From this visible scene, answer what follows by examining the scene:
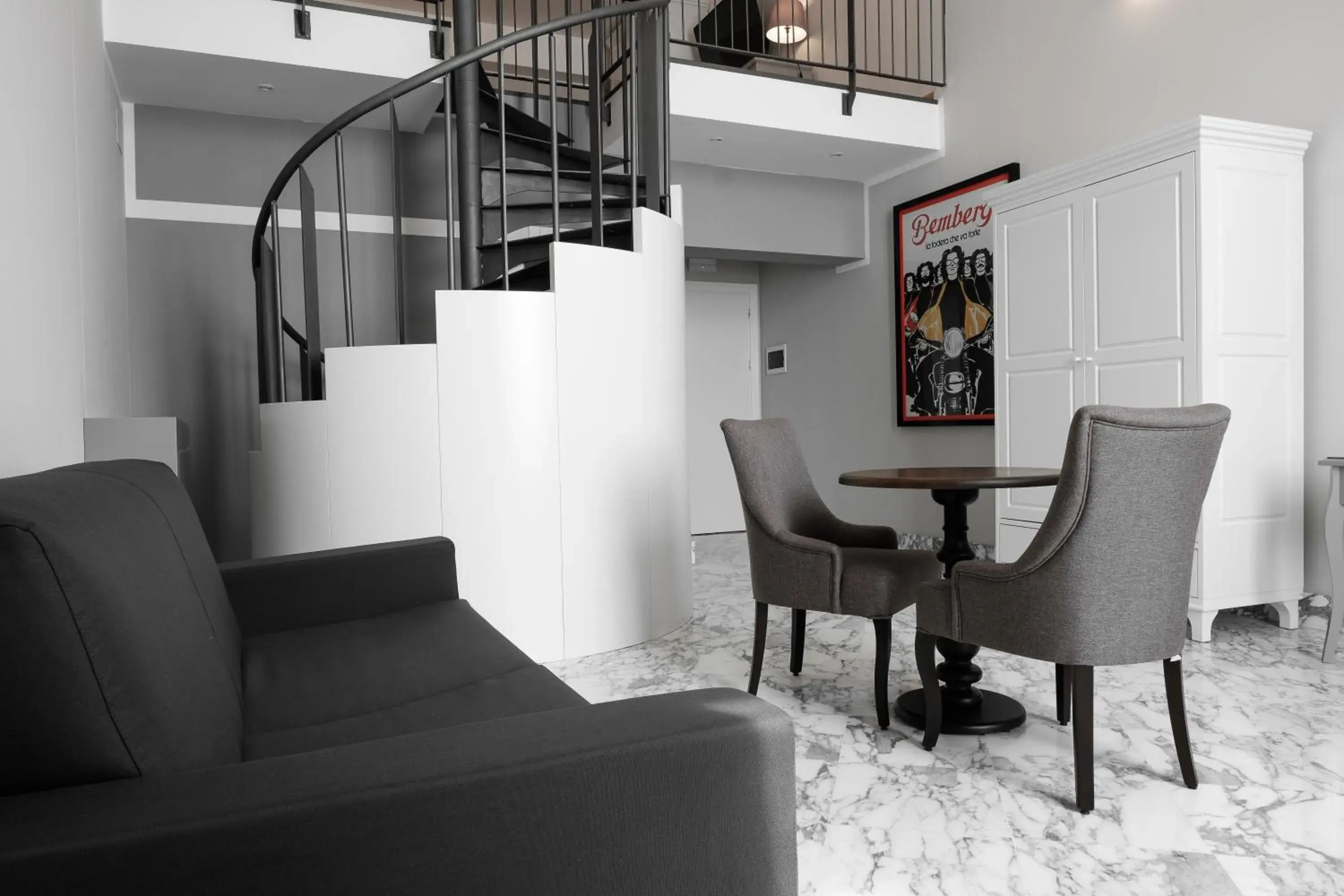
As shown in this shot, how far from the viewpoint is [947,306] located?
18.8 feet

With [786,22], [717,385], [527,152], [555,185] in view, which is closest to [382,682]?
[555,185]

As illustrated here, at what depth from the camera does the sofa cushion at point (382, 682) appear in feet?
4.87

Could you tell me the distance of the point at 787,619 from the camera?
13.5 feet

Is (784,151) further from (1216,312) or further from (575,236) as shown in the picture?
(1216,312)

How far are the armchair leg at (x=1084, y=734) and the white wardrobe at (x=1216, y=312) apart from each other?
191 centimetres

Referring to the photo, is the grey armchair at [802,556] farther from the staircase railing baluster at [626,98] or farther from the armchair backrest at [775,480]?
the staircase railing baluster at [626,98]

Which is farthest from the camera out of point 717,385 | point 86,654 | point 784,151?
point 717,385

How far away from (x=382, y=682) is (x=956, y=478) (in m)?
1.61

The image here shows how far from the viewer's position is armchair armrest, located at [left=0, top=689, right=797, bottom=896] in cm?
81

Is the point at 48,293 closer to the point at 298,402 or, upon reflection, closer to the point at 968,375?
the point at 298,402

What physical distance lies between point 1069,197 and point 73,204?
3977 mm

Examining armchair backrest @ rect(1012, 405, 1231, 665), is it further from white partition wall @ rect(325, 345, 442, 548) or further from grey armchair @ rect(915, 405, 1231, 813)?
white partition wall @ rect(325, 345, 442, 548)

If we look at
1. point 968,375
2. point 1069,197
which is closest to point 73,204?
point 1069,197

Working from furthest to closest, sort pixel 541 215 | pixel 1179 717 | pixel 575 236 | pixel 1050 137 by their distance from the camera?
pixel 1050 137 < pixel 541 215 < pixel 575 236 < pixel 1179 717
